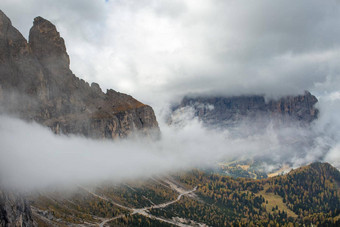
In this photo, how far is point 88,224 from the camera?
194 m

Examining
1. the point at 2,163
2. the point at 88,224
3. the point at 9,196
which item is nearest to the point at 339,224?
the point at 88,224

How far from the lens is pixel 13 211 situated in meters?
111

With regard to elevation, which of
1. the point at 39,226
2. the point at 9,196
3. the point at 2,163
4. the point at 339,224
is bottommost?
the point at 339,224

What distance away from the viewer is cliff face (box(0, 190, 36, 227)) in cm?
10531

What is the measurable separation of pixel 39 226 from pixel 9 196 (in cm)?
3074

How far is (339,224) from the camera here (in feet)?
646

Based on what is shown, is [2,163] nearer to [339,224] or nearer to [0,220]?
[0,220]

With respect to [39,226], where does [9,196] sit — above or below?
above

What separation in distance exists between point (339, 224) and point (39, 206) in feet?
686

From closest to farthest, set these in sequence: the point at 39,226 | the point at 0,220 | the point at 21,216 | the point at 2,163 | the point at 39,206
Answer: the point at 0,220, the point at 21,216, the point at 39,226, the point at 2,163, the point at 39,206

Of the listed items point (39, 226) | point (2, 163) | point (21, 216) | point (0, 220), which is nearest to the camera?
point (0, 220)

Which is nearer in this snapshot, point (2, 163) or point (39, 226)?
point (39, 226)

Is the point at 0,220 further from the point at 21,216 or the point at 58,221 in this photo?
the point at 58,221

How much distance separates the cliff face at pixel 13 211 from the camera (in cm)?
10531
